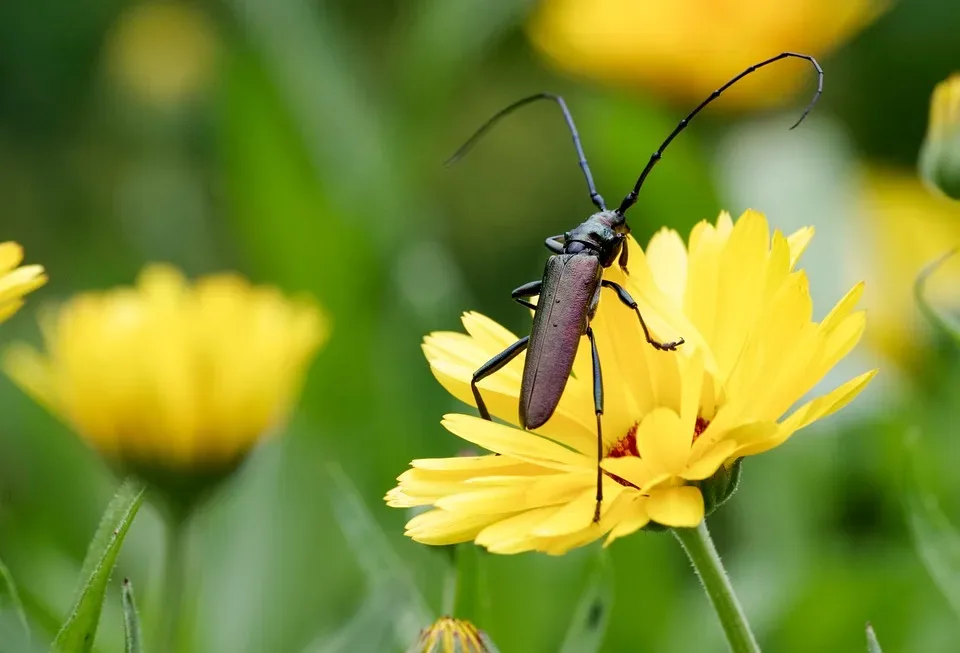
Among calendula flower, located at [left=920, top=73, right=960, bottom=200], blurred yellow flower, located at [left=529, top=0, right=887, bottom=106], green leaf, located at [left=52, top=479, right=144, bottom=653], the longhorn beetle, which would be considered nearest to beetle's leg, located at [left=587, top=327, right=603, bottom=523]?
the longhorn beetle

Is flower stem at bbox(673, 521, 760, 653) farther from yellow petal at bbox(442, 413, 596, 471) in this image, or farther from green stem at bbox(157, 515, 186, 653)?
green stem at bbox(157, 515, 186, 653)

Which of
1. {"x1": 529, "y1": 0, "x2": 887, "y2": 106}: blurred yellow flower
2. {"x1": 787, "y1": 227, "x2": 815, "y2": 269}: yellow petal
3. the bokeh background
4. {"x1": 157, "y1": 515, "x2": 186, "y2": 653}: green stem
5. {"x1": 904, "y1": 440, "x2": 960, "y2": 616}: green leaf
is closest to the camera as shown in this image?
{"x1": 787, "y1": 227, "x2": 815, "y2": 269}: yellow petal

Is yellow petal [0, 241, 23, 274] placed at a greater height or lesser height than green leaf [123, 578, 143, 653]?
greater

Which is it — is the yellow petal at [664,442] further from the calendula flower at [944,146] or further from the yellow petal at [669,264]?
the calendula flower at [944,146]

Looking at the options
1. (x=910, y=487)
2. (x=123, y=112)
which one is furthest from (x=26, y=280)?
(x=123, y=112)

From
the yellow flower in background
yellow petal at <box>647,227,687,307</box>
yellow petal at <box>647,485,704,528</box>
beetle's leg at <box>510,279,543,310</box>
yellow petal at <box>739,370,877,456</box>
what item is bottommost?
the yellow flower in background

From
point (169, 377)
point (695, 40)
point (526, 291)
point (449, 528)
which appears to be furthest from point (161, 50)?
point (449, 528)

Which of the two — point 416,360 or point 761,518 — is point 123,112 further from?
point 761,518
